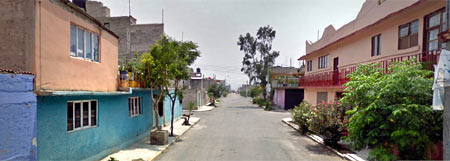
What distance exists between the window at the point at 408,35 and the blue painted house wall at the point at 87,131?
13.3 m

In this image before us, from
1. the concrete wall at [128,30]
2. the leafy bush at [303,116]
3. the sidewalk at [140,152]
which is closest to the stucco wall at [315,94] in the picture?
the leafy bush at [303,116]

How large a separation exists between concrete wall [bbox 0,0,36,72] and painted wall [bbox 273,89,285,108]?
3237 centimetres

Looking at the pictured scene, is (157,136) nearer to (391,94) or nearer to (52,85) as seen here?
(52,85)

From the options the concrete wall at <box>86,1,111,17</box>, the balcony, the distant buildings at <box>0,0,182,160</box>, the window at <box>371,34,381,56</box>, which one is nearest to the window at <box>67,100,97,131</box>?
the distant buildings at <box>0,0,182,160</box>

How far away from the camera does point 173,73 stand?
11.5 m

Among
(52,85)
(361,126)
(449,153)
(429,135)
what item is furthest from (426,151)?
(52,85)

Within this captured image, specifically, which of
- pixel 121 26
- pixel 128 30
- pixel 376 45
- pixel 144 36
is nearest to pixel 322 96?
pixel 376 45

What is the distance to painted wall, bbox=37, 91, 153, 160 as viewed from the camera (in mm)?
6062

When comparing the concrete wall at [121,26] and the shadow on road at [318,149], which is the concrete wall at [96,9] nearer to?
the concrete wall at [121,26]

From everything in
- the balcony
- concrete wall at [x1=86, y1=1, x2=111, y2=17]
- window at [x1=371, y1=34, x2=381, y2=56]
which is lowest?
the balcony

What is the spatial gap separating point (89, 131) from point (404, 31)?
1408cm

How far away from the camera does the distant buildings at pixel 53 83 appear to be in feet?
17.1

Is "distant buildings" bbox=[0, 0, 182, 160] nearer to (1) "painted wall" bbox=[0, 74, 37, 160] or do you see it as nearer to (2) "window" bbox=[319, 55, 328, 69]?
(1) "painted wall" bbox=[0, 74, 37, 160]

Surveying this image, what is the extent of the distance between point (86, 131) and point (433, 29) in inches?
536
